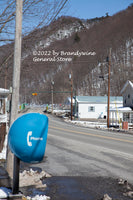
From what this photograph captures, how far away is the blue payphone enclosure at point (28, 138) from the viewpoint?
4.16 metres

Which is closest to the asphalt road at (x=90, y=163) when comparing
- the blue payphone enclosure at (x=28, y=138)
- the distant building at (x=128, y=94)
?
the blue payphone enclosure at (x=28, y=138)

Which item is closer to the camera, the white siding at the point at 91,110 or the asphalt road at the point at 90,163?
the asphalt road at the point at 90,163

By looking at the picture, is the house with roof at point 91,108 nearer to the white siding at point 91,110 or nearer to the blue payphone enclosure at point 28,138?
the white siding at point 91,110

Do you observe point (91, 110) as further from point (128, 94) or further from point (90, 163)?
point (90, 163)

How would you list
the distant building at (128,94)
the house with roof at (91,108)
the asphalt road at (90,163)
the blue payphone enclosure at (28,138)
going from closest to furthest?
the blue payphone enclosure at (28,138), the asphalt road at (90,163), the distant building at (128,94), the house with roof at (91,108)

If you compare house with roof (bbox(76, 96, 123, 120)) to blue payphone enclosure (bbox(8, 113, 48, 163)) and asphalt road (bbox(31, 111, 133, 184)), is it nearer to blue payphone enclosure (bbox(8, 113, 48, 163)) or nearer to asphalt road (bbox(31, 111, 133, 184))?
asphalt road (bbox(31, 111, 133, 184))

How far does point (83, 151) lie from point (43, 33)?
5468mm

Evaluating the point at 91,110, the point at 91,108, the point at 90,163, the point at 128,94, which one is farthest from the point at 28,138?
the point at 91,110

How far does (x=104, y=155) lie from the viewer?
391 inches

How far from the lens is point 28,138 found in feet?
13.7

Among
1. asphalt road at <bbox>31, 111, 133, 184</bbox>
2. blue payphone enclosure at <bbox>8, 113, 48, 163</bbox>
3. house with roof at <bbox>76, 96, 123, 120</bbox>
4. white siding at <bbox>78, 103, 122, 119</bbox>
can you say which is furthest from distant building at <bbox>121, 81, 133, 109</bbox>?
blue payphone enclosure at <bbox>8, 113, 48, 163</bbox>

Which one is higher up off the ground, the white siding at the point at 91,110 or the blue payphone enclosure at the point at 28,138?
the blue payphone enclosure at the point at 28,138

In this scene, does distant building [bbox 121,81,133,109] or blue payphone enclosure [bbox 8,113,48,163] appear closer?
blue payphone enclosure [bbox 8,113,48,163]

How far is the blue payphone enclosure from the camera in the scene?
416 cm
